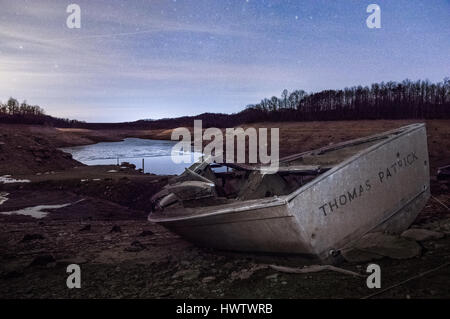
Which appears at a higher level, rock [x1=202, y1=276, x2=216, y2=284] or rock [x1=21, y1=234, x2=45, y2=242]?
rock [x1=202, y1=276, x2=216, y2=284]

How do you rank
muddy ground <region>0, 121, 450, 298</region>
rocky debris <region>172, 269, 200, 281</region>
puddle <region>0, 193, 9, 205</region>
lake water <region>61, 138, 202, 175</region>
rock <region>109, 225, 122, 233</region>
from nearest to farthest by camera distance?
muddy ground <region>0, 121, 450, 298</region>, rocky debris <region>172, 269, 200, 281</region>, rock <region>109, 225, 122, 233</region>, puddle <region>0, 193, 9, 205</region>, lake water <region>61, 138, 202, 175</region>

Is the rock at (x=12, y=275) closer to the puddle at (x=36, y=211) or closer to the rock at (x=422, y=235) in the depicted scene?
the puddle at (x=36, y=211)

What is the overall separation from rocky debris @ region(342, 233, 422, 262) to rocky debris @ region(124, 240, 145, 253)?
13.5ft

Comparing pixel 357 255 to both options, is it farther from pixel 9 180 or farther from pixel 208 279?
pixel 9 180

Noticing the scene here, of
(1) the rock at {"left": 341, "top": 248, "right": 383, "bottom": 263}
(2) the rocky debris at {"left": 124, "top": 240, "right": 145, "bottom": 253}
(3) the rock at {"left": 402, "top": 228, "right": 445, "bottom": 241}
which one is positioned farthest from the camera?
(2) the rocky debris at {"left": 124, "top": 240, "right": 145, "bottom": 253}

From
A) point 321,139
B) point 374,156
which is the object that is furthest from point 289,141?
point 374,156

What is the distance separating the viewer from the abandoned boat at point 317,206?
444 centimetres

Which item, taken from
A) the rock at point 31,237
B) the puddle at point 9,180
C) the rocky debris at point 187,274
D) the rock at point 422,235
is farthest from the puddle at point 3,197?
the rock at point 422,235

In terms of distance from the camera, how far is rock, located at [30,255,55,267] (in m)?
5.75

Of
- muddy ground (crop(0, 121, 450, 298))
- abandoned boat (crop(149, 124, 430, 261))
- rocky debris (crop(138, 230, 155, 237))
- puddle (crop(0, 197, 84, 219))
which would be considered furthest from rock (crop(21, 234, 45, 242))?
abandoned boat (crop(149, 124, 430, 261))

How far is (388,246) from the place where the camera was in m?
4.82

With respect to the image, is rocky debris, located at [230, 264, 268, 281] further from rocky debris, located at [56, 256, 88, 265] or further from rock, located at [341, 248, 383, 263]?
rocky debris, located at [56, 256, 88, 265]

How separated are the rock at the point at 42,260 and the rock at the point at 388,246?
212 inches

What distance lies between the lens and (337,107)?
209 feet
